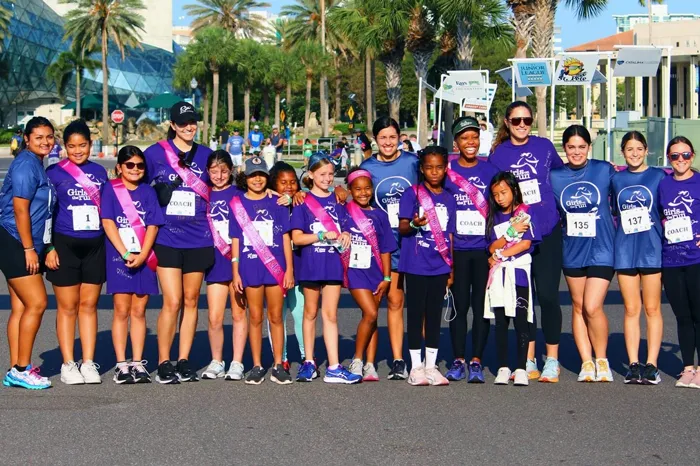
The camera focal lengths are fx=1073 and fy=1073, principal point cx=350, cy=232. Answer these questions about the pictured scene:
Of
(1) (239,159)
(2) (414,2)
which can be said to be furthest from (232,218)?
(2) (414,2)

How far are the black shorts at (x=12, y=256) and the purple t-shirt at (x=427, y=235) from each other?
2698mm

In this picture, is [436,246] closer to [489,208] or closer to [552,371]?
[489,208]

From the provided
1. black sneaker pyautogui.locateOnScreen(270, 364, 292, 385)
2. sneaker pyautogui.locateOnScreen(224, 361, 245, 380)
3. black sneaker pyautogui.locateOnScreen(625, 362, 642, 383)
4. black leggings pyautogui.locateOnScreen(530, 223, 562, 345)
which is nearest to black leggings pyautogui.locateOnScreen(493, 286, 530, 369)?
black leggings pyautogui.locateOnScreen(530, 223, 562, 345)

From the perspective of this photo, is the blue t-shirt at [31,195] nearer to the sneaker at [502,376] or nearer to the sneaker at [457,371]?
the sneaker at [457,371]

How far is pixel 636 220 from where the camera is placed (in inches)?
316

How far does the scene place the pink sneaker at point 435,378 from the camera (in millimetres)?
7911

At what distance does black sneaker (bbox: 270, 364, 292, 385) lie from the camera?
7992mm

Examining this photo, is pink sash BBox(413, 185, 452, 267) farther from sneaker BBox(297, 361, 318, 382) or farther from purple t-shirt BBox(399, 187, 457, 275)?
sneaker BBox(297, 361, 318, 382)

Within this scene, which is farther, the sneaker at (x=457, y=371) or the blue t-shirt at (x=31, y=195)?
the sneaker at (x=457, y=371)

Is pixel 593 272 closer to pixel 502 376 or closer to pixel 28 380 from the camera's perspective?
pixel 502 376

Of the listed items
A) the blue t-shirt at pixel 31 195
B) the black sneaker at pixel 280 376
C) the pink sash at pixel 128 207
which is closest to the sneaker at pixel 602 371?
the black sneaker at pixel 280 376

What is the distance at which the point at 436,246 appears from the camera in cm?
795

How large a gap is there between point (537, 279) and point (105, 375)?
3.40 meters

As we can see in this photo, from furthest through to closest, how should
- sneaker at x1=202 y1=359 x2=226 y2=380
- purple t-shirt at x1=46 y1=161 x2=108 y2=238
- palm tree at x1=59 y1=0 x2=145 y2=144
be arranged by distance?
palm tree at x1=59 y1=0 x2=145 y2=144
sneaker at x1=202 y1=359 x2=226 y2=380
purple t-shirt at x1=46 y1=161 x2=108 y2=238
